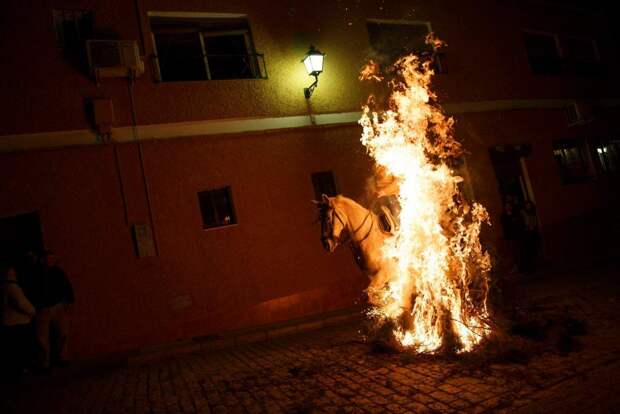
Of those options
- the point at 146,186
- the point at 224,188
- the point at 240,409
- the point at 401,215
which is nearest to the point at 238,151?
the point at 224,188

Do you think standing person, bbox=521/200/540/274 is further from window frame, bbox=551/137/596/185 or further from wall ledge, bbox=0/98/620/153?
wall ledge, bbox=0/98/620/153

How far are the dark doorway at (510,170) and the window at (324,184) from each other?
16.7 feet

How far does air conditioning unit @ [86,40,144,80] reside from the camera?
752 centimetres

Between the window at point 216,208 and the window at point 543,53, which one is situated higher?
the window at point 543,53

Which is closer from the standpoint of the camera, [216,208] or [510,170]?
[216,208]

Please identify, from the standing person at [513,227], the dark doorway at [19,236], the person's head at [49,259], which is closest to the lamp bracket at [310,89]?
the standing person at [513,227]

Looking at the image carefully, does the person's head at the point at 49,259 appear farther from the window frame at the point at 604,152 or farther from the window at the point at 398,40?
the window frame at the point at 604,152

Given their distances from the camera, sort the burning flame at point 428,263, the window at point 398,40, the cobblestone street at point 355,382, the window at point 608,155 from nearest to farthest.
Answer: the cobblestone street at point 355,382 → the burning flame at point 428,263 → the window at point 398,40 → the window at point 608,155

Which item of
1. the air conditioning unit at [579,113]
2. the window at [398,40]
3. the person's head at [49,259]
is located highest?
the window at [398,40]

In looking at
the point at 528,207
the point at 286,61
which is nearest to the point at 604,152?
the point at 528,207

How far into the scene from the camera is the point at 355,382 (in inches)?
175

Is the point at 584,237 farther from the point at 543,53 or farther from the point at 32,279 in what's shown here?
the point at 32,279

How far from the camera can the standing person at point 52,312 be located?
258 inches

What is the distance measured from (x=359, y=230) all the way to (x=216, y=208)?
145 inches
